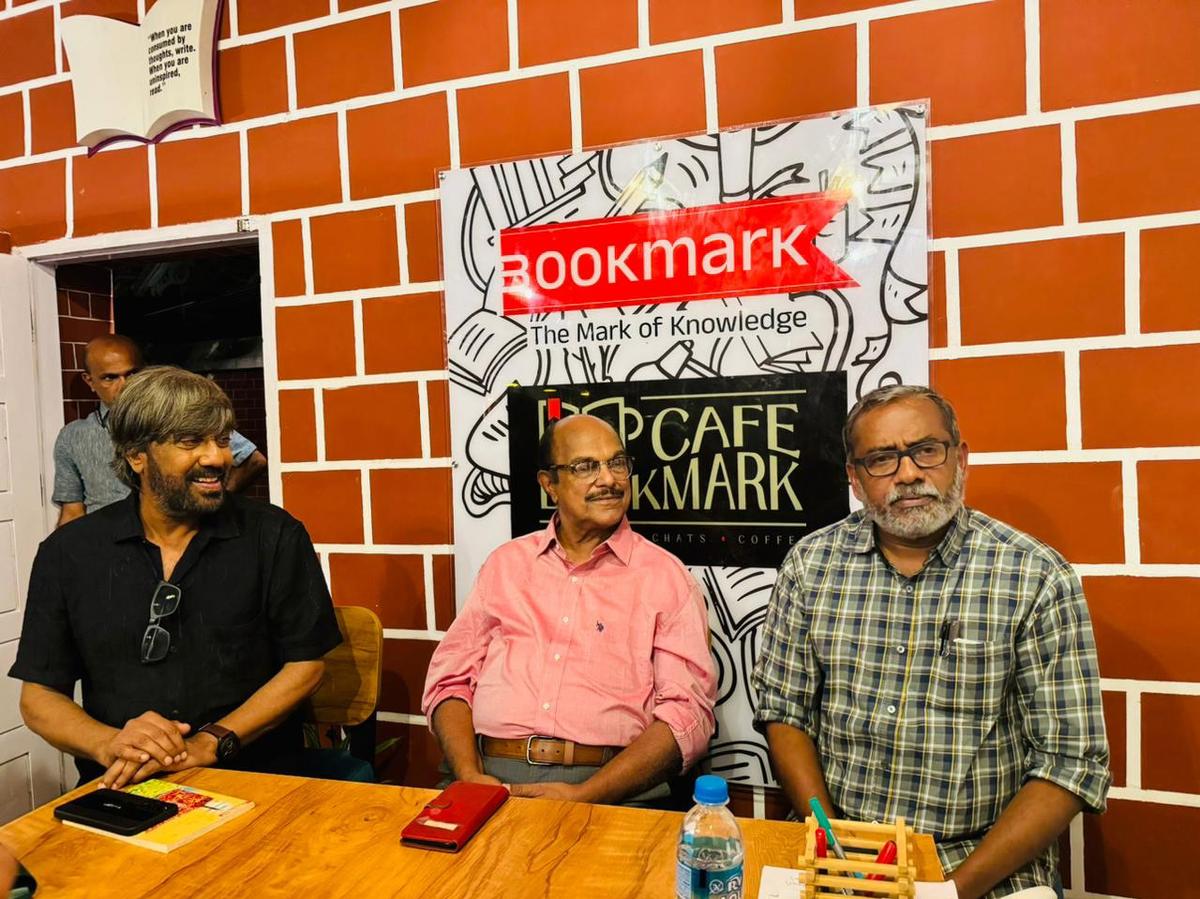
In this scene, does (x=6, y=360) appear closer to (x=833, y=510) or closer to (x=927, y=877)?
(x=833, y=510)

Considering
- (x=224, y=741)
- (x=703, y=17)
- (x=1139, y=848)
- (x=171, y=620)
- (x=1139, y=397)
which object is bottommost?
(x=1139, y=848)

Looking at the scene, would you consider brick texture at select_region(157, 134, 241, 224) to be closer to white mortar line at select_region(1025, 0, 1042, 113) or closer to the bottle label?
white mortar line at select_region(1025, 0, 1042, 113)

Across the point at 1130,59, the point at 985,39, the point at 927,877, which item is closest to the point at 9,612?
the point at 927,877

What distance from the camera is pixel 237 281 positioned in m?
6.52

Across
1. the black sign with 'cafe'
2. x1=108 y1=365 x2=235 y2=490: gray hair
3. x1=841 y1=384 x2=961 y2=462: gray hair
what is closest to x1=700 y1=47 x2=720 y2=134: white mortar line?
the black sign with 'cafe'

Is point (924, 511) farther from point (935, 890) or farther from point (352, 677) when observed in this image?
point (352, 677)

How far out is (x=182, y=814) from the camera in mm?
1365

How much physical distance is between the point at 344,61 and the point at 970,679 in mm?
2400

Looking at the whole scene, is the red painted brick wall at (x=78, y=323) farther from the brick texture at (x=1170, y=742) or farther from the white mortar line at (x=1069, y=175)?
the brick texture at (x=1170, y=742)

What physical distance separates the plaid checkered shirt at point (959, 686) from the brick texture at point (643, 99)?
1.22 m

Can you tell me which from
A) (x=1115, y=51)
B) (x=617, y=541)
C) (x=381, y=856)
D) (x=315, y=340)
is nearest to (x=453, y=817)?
(x=381, y=856)

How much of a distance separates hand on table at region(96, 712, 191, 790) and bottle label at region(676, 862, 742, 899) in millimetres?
1078

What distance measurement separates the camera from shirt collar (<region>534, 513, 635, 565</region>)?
1984 mm

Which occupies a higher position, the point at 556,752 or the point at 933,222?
the point at 933,222
